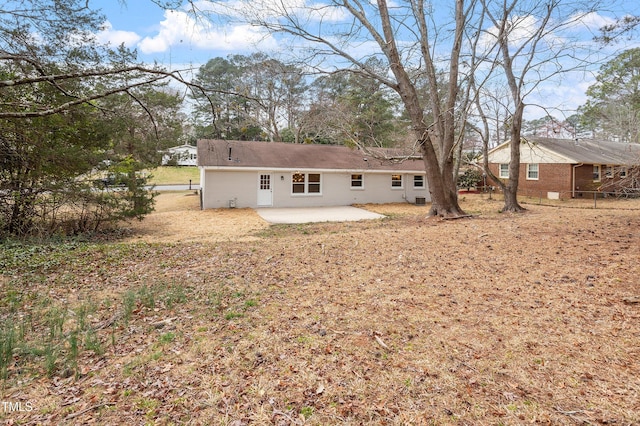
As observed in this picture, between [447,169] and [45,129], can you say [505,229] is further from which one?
[45,129]

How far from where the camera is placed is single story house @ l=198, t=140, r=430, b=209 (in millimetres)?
17203

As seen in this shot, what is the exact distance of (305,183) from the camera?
18953 mm

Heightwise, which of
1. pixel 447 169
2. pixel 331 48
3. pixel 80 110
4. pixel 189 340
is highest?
pixel 331 48

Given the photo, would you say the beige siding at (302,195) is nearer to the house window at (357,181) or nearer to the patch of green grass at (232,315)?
the house window at (357,181)

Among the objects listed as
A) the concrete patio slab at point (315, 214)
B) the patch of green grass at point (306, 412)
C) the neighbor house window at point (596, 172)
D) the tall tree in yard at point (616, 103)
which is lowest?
the patch of green grass at point (306, 412)

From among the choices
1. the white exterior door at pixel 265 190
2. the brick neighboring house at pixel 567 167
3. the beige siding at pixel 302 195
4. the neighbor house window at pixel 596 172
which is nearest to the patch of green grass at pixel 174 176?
the beige siding at pixel 302 195

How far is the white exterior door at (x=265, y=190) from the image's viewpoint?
1800 centimetres

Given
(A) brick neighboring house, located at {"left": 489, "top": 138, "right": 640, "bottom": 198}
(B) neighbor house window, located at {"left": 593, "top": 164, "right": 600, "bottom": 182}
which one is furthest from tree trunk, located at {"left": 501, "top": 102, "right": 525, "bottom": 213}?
(B) neighbor house window, located at {"left": 593, "top": 164, "right": 600, "bottom": 182}

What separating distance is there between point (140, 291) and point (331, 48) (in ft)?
29.7

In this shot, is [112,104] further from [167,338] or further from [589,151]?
[589,151]

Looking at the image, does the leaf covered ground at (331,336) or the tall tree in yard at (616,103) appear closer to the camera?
the leaf covered ground at (331,336)

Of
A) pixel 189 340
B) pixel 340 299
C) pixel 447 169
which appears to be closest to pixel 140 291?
pixel 189 340

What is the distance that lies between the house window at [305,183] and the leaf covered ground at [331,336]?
38.1 feet

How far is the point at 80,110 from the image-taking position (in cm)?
939
